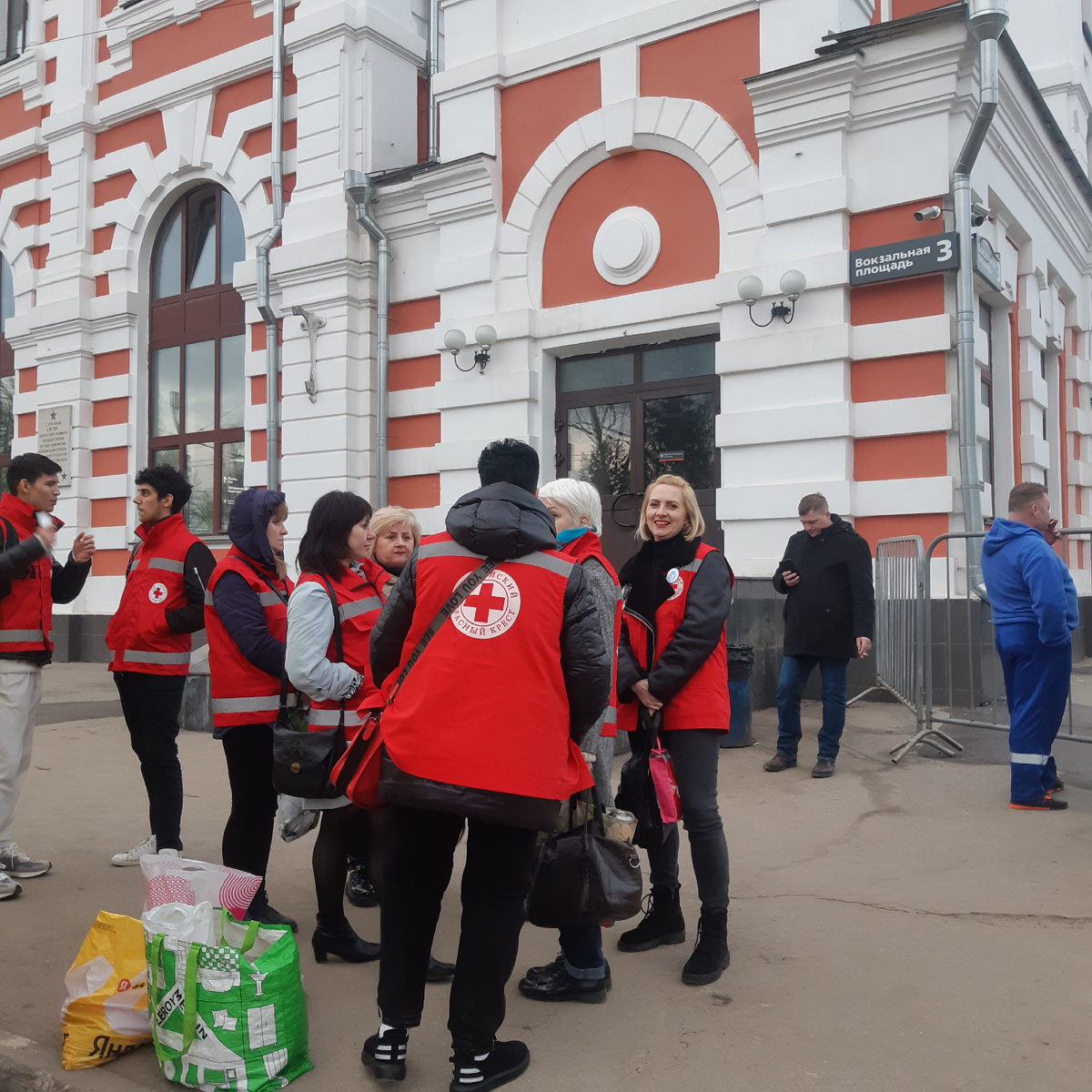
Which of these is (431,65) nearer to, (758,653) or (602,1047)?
(758,653)

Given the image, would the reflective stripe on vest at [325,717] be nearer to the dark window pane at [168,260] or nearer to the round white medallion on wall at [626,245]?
the round white medallion on wall at [626,245]

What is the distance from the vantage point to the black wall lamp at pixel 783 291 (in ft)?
29.9

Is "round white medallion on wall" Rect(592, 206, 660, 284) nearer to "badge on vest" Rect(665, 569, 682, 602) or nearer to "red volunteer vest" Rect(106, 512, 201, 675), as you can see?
"red volunteer vest" Rect(106, 512, 201, 675)

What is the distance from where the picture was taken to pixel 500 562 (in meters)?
2.85

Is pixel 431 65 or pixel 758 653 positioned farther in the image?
pixel 431 65

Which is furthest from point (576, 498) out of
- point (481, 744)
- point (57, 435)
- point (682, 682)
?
point (57, 435)

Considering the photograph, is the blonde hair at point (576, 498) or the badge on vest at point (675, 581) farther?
the badge on vest at point (675, 581)

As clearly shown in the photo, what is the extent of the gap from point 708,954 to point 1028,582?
10.8 ft

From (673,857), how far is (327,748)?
136 cm

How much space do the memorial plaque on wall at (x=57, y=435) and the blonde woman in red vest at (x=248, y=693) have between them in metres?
11.9

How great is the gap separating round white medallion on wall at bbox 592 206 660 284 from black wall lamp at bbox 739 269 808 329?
128 cm

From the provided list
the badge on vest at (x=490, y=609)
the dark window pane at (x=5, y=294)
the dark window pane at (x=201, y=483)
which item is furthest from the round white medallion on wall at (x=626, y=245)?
the dark window pane at (x=5, y=294)

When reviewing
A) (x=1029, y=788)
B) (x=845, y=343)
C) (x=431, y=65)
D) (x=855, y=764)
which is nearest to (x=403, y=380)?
(x=431, y=65)

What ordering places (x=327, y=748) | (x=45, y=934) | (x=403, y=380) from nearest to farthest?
(x=327, y=748) < (x=45, y=934) < (x=403, y=380)
